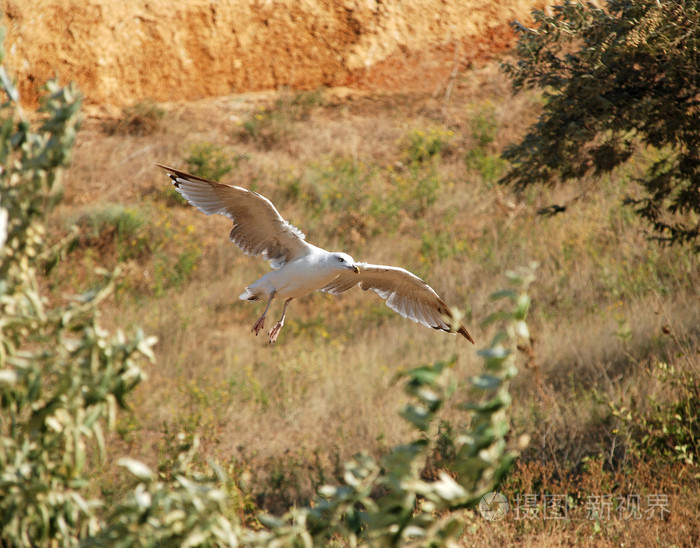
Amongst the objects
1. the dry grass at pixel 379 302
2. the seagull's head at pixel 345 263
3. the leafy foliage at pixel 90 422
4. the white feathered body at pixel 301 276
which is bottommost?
the dry grass at pixel 379 302

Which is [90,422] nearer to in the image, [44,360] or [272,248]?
[44,360]

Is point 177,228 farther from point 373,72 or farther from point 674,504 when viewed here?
point 674,504

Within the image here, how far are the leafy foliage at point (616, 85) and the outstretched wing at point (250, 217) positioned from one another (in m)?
2.35

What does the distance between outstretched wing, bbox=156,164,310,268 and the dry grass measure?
200 centimetres

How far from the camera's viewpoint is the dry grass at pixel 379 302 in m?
7.38

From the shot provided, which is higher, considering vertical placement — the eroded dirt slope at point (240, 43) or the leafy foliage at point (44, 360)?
the leafy foliage at point (44, 360)

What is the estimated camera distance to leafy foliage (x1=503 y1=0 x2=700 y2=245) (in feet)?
18.7

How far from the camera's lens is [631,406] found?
23.5ft

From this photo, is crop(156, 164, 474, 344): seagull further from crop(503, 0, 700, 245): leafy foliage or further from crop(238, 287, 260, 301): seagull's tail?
crop(503, 0, 700, 245): leafy foliage

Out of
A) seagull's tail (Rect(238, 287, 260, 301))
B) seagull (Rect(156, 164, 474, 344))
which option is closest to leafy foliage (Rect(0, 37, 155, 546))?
seagull (Rect(156, 164, 474, 344))

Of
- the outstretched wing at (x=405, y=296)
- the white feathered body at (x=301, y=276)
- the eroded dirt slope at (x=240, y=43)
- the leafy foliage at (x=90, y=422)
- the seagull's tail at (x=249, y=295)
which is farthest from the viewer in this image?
the eroded dirt slope at (x=240, y=43)

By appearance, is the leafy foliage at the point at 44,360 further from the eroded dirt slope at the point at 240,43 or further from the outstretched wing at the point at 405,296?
the eroded dirt slope at the point at 240,43

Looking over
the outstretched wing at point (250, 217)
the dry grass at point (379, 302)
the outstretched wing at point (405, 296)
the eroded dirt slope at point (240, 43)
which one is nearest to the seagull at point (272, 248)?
the outstretched wing at point (250, 217)

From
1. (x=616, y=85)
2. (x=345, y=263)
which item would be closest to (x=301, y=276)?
(x=345, y=263)
